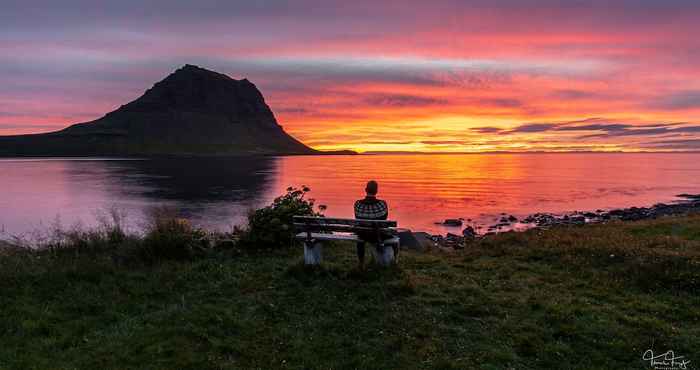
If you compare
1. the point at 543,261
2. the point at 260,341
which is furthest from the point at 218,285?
the point at 543,261

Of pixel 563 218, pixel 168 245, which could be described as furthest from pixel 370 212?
pixel 563 218

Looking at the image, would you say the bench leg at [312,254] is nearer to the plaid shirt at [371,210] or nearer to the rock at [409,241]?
the plaid shirt at [371,210]

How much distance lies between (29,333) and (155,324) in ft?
6.20

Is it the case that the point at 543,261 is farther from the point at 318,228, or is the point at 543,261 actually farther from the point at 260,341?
the point at 260,341

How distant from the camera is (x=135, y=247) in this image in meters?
11.2

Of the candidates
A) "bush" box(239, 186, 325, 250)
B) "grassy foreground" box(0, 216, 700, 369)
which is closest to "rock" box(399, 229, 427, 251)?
"grassy foreground" box(0, 216, 700, 369)

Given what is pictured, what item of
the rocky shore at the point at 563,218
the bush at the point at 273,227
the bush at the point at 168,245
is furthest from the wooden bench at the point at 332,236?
the rocky shore at the point at 563,218

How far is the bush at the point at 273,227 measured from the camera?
12469 mm

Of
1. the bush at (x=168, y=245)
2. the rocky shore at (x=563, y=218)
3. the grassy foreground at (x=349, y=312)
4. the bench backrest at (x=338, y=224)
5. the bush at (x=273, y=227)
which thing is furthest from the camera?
the rocky shore at (x=563, y=218)

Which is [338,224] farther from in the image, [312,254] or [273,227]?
[273,227]

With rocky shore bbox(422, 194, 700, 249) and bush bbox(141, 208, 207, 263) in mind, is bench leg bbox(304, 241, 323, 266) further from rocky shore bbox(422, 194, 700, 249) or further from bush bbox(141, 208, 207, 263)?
rocky shore bbox(422, 194, 700, 249)

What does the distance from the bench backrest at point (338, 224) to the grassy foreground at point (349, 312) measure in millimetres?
933

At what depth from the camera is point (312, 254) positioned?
10.1 meters

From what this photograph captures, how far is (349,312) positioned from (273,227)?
537 cm
